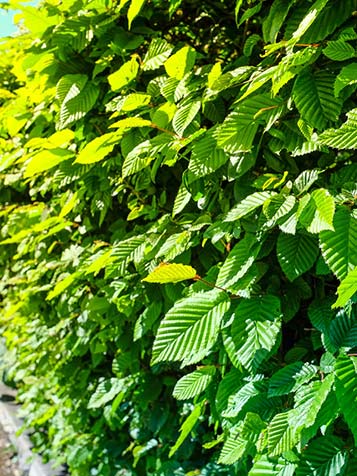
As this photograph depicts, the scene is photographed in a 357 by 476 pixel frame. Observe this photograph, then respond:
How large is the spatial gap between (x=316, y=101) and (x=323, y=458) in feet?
2.90

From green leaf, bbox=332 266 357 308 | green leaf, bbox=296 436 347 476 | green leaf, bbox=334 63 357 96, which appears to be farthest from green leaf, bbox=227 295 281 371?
green leaf, bbox=334 63 357 96

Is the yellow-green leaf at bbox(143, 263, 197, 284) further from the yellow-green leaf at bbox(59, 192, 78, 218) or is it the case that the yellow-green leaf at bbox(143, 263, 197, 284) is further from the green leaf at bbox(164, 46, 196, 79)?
the yellow-green leaf at bbox(59, 192, 78, 218)

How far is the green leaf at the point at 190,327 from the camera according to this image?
146cm

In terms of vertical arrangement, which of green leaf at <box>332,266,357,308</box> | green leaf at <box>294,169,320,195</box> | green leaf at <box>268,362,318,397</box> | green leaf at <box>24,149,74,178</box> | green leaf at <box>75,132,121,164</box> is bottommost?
green leaf at <box>268,362,318,397</box>

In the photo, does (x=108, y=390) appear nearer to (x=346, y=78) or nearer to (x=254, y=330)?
(x=254, y=330)

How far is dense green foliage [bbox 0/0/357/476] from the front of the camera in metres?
1.35

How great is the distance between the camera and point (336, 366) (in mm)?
1211

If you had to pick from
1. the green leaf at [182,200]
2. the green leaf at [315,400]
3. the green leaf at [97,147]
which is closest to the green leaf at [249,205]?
the green leaf at [182,200]

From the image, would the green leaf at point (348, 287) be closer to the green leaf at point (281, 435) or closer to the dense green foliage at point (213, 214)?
the dense green foliage at point (213, 214)

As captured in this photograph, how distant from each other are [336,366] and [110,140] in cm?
109

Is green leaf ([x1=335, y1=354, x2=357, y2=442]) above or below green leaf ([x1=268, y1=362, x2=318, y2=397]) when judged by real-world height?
above

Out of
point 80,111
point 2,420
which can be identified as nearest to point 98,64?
point 80,111

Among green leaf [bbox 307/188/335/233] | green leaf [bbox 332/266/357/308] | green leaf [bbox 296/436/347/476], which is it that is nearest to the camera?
green leaf [bbox 332/266/357/308]

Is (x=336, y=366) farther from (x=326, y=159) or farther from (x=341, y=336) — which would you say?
(x=326, y=159)
